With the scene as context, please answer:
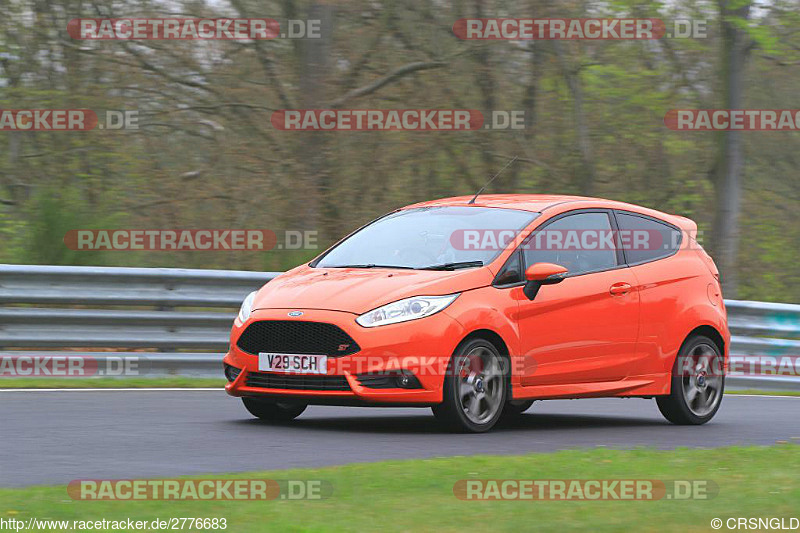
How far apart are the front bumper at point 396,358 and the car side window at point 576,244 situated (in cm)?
122

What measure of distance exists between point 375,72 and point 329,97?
1.58m

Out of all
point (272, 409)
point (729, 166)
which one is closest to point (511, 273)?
point (272, 409)

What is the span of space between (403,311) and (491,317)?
0.68 metres

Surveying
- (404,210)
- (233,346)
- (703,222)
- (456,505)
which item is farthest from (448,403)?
(703,222)

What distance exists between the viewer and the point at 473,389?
9562 millimetres

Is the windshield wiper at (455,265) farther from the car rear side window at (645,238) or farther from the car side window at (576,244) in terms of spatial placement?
the car rear side window at (645,238)

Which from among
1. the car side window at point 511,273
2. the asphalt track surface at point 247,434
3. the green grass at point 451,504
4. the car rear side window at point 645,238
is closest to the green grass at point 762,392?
the asphalt track surface at point 247,434

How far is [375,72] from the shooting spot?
20.3 m

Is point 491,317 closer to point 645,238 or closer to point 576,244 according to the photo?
point 576,244

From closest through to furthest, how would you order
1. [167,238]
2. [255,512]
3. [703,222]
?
1. [255,512]
2. [167,238]
3. [703,222]

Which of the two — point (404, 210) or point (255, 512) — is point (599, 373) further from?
point (255, 512)

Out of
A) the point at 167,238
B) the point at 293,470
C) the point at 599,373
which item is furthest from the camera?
the point at 167,238

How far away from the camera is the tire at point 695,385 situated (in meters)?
11.2

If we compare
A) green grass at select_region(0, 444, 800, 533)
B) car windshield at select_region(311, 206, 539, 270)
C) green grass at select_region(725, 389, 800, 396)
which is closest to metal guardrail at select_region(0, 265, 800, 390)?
car windshield at select_region(311, 206, 539, 270)
